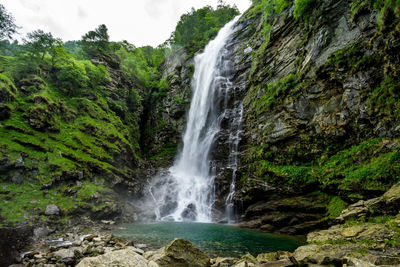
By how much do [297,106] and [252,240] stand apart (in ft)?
30.5

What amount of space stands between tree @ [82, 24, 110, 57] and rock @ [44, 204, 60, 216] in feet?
77.8

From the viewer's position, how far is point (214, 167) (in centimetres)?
2003

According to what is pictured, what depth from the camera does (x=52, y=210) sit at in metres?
10.8

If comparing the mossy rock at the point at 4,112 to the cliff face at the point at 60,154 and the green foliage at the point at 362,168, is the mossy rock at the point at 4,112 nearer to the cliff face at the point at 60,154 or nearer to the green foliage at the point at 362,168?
the cliff face at the point at 60,154

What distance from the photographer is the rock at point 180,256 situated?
491 cm

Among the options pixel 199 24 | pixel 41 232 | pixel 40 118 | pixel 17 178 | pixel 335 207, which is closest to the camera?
pixel 41 232

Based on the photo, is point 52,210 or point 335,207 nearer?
point 335,207

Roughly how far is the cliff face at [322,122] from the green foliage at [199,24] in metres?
22.3

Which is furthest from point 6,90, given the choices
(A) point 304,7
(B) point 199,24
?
(B) point 199,24

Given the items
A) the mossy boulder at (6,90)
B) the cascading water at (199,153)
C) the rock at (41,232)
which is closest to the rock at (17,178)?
the rock at (41,232)

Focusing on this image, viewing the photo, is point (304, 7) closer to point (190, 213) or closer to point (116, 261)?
point (116, 261)

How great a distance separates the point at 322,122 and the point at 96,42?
31700 millimetres

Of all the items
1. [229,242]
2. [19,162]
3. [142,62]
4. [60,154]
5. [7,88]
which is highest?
[142,62]

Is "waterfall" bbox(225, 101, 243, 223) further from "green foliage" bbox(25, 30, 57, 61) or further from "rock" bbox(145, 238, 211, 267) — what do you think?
"green foliage" bbox(25, 30, 57, 61)
